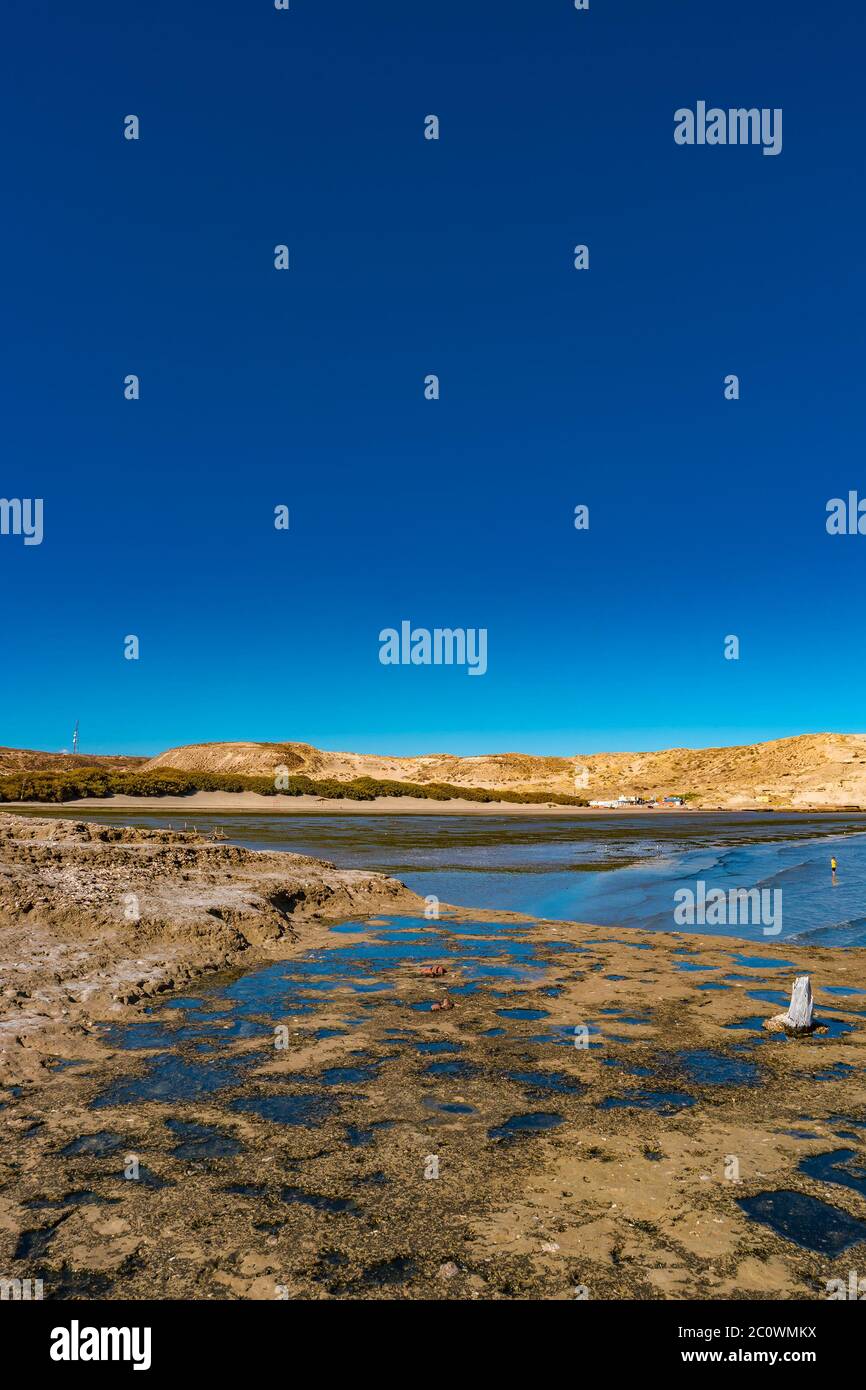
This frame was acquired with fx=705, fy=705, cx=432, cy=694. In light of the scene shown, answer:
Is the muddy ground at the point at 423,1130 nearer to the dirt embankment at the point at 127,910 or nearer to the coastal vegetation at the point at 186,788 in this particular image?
the dirt embankment at the point at 127,910

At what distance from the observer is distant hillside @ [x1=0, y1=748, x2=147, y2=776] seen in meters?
114

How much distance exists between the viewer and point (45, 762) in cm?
13612

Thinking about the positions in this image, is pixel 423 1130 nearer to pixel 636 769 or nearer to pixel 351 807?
pixel 351 807

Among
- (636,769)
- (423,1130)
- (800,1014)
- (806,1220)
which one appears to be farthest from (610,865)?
(636,769)

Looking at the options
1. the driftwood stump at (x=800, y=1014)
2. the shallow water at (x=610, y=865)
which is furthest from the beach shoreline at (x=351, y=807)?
the driftwood stump at (x=800, y=1014)

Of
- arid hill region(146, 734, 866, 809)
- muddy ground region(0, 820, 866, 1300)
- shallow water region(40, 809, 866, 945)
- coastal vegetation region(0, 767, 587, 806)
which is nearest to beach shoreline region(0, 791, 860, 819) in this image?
coastal vegetation region(0, 767, 587, 806)

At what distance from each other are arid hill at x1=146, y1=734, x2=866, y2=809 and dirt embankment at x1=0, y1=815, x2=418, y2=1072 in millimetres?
91436

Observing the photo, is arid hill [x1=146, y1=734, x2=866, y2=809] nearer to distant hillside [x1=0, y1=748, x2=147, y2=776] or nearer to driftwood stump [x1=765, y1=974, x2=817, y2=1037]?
distant hillside [x1=0, y1=748, x2=147, y2=776]

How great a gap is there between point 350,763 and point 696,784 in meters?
66.4

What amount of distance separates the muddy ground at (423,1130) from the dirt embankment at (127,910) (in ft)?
0.41

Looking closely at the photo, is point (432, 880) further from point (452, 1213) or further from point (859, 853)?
point (859, 853)

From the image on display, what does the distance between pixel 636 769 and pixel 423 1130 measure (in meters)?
145

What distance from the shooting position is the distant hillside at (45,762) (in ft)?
374

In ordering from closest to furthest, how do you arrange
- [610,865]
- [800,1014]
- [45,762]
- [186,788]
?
[800,1014]
[610,865]
[186,788]
[45,762]
